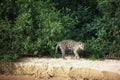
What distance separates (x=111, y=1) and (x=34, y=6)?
3.12m

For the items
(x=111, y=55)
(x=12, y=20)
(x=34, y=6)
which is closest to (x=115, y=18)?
(x=111, y=55)

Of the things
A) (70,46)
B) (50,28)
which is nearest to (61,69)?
(70,46)

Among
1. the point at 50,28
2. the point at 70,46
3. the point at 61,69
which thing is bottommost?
the point at 61,69

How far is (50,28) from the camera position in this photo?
1253 cm

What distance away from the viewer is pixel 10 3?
13.3 metres

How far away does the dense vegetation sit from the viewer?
12.2m

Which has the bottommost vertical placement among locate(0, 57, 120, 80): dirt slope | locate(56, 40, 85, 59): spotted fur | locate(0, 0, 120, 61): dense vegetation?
locate(0, 57, 120, 80): dirt slope

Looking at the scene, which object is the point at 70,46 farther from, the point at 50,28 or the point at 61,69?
the point at 61,69

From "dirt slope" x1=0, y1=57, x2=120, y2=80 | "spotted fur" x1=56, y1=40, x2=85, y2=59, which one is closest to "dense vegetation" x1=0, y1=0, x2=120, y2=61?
"spotted fur" x1=56, y1=40, x2=85, y2=59

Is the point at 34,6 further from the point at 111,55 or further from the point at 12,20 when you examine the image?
the point at 111,55

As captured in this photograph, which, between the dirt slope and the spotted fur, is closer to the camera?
the dirt slope

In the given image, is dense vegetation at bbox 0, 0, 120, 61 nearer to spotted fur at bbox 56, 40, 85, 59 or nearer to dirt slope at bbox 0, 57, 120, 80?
spotted fur at bbox 56, 40, 85, 59

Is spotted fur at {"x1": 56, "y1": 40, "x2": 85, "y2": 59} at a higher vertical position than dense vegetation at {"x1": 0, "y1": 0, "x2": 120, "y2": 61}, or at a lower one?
lower

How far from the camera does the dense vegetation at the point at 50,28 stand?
12249 millimetres
